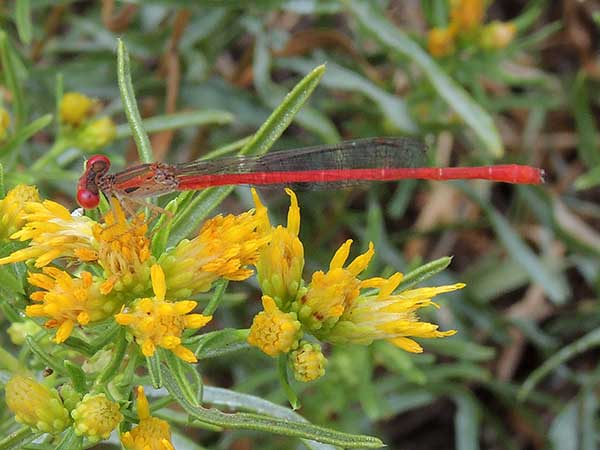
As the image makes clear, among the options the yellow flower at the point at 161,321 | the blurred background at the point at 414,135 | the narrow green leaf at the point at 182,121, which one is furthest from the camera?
the blurred background at the point at 414,135

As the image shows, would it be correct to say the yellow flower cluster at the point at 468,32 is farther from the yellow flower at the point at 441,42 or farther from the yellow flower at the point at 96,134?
the yellow flower at the point at 96,134

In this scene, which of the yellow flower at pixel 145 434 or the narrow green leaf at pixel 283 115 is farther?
the narrow green leaf at pixel 283 115

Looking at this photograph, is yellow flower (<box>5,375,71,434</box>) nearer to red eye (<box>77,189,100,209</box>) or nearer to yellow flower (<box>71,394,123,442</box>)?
yellow flower (<box>71,394,123,442</box>)

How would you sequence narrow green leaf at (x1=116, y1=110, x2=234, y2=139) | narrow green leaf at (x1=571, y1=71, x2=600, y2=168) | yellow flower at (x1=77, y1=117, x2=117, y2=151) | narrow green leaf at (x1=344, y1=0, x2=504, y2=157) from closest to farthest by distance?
yellow flower at (x1=77, y1=117, x2=117, y2=151), narrow green leaf at (x1=116, y1=110, x2=234, y2=139), narrow green leaf at (x1=344, y1=0, x2=504, y2=157), narrow green leaf at (x1=571, y1=71, x2=600, y2=168)

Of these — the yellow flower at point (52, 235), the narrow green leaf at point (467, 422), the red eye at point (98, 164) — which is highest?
the red eye at point (98, 164)

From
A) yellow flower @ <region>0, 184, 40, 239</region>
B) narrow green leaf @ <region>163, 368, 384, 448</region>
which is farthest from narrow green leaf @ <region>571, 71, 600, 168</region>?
yellow flower @ <region>0, 184, 40, 239</region>

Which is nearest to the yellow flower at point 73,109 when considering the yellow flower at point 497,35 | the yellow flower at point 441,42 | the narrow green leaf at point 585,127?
the yellow flower at point 441,42

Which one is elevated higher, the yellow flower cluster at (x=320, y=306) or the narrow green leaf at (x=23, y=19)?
the narrow green leaf at (x=23, y=19)

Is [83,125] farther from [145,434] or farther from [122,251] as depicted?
[145,434]
